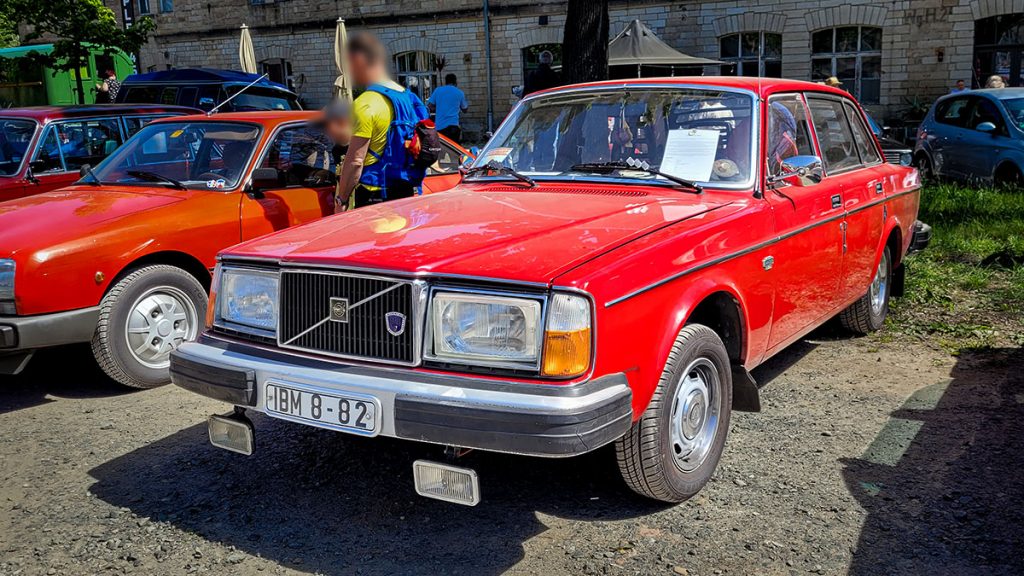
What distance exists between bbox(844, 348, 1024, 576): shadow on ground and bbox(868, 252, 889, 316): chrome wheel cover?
950 mm

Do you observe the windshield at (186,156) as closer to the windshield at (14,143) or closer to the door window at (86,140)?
the door window at (86,140)

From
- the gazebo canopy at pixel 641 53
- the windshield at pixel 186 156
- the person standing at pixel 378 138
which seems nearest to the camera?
the person standing at pixel 378 138

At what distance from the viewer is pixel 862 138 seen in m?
5.82

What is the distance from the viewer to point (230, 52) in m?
30.3

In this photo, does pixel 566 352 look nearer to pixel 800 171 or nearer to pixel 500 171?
pixel 500 171

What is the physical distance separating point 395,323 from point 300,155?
347 cm

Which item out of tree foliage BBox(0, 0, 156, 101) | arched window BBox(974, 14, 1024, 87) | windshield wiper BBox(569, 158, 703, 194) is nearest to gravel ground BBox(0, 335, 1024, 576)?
windshield wiper BBox(569, 158, 703, 194)

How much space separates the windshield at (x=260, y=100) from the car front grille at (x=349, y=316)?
37.0ft

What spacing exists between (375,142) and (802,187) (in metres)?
2.73

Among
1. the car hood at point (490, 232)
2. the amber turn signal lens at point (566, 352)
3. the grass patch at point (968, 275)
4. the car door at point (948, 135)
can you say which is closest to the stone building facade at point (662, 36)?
the car door at point (948, 135)

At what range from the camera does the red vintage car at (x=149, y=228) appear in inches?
192

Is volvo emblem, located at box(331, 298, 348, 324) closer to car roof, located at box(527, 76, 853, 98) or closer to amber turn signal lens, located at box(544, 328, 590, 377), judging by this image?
amber turn signal lens, located at box(544, 328, 590, 377)

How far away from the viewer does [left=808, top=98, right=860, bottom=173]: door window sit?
203 inches

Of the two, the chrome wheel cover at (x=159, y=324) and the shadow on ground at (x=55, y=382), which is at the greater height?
the chrome wheel cover at (x=159, y=324)
